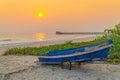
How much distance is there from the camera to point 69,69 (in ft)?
31.2

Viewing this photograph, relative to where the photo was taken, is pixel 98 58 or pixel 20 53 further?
pixel 20 53

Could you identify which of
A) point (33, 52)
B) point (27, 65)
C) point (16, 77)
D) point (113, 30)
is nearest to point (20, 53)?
point (33, 52)

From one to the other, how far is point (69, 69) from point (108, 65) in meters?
1.90

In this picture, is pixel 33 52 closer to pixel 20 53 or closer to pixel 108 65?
pixel 20 53

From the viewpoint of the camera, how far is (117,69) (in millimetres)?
9750

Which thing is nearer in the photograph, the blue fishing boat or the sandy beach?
the sandy beach

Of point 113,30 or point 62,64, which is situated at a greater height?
point 113,30

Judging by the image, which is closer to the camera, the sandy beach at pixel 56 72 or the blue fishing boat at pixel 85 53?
the sandy beach at pixel 56 72

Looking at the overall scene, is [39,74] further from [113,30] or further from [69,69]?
[113,30]

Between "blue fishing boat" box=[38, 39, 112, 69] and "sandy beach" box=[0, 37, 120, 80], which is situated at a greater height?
"blue fishing boat" box=[38, 39, 112, 69]

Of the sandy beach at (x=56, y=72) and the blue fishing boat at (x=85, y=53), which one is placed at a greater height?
the blue fishing boat at (x=85, y=53)

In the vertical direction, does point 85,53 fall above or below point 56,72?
above

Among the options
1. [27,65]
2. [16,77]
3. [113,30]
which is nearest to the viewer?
[16,77]

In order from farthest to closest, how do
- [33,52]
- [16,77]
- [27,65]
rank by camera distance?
[33,52]
[27,65]
[16,77]
